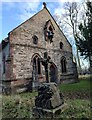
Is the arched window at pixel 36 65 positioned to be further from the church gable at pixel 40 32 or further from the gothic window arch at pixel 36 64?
the church gable at pixel 40 32

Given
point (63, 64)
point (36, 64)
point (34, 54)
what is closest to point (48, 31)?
point (34, 54)

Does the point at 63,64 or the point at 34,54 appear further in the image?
the point at 63,64

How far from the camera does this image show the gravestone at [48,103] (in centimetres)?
705

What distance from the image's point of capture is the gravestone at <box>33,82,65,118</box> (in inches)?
278

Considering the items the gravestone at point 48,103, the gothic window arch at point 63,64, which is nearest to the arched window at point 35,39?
the gothic window arch at point 63,64

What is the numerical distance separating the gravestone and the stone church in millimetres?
4170

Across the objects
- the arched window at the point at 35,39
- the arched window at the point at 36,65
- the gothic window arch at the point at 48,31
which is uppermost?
the gothic window arch at the point at 48,31

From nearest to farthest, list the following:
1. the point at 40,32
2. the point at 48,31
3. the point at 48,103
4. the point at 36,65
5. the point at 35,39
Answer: the point at 48,103 → the point at 36,65 → the point at 35,39 → the point at 40,32 → the point at 48,31

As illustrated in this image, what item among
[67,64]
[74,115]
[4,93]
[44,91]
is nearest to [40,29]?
[67,64]

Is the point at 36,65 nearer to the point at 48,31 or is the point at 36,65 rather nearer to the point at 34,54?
the point at 34,54

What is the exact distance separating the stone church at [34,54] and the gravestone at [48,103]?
4170mm

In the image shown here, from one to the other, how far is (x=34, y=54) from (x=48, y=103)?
34.3 feet

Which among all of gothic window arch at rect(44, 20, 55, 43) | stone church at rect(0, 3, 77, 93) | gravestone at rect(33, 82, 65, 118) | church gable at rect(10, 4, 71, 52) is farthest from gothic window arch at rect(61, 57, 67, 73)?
gravestone at rect(33, 82, 65, 118)

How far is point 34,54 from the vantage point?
1719cm
